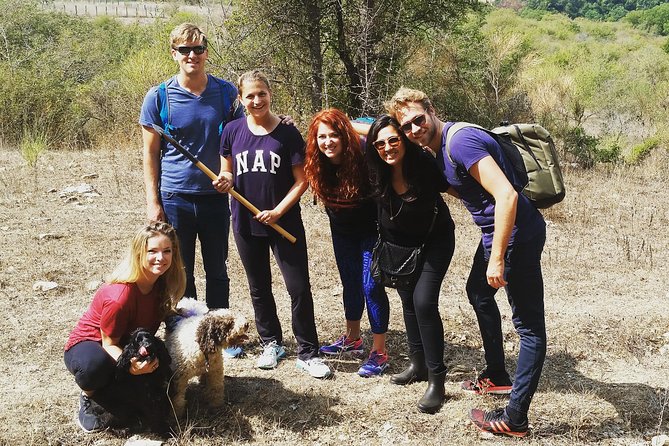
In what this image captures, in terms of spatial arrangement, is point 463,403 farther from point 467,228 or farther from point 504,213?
point 467,228

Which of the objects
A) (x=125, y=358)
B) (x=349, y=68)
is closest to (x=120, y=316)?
(x=125, y=358)

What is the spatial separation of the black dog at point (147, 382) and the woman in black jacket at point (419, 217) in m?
1.39

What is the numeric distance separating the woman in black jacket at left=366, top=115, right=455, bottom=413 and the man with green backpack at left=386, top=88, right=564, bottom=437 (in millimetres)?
148

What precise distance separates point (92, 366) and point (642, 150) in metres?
11.7

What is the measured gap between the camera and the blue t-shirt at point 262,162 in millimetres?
3562

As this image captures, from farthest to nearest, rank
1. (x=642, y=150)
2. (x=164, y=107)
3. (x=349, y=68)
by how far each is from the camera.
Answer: (x=642, y=150) < (x=349, y=68) < (x=164, y=107)

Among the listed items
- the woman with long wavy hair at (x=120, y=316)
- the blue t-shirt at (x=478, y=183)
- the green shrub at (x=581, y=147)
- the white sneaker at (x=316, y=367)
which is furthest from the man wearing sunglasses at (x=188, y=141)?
the green shrub at (x=581, y=147)

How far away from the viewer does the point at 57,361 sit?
13.5ft

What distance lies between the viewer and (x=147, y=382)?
10.3 ft

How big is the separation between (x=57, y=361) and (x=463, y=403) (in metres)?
2.71

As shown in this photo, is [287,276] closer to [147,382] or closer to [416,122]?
[147,382]

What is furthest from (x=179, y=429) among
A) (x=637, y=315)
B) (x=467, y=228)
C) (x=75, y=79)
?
(x=75, y=79)

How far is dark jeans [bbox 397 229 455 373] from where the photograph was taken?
10.9ft

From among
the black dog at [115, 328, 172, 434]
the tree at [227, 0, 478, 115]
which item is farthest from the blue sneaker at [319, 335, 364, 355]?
the tree at [227, 0, 478, 115]
